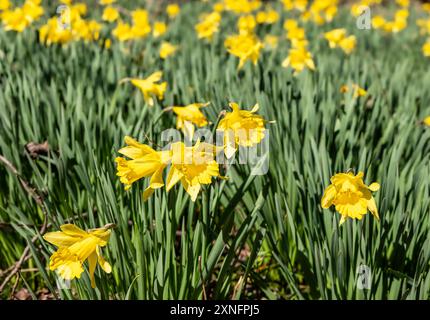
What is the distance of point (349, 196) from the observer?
55.7 inches

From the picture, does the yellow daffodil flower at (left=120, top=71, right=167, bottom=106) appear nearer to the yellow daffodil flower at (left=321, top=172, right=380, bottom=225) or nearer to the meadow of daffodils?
the meadow of daffodils

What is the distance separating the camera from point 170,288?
5.01 ft

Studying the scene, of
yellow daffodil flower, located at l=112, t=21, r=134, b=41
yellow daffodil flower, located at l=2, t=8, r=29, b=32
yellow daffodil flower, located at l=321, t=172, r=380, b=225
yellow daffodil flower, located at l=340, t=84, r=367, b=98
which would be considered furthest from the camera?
yellow daffodil flower, located at l=112, t=21, r=134, b=41

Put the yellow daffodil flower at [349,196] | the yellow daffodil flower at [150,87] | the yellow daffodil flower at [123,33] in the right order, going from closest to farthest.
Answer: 1. the yellow daffodil flower at [349,196]
2. the yellow daffodil flower at [150,87]
3. the yellow daffodil flower at [123,33]

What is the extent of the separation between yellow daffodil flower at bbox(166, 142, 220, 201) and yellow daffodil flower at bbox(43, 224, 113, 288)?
0.72 ft

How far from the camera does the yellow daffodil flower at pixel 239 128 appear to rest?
1.47 m

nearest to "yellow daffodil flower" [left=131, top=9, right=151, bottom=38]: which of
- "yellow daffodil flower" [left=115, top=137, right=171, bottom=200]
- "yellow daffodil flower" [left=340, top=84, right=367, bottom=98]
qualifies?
"yellow daffodil flower" [left=340, top=84, right=367, bottom=98]

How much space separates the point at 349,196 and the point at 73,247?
0.74 meters

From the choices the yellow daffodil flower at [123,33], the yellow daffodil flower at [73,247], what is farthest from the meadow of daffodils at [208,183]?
the yellow daffodil flower at [123,33]

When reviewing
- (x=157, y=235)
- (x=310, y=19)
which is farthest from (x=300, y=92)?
(x=310, y=19)

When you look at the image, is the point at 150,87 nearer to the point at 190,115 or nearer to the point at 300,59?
the point at 190,115

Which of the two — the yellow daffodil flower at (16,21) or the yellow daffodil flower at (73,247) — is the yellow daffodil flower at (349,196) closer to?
the yellow daffodil flower at (73,247)

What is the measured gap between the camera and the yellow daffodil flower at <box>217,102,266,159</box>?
4.83ft

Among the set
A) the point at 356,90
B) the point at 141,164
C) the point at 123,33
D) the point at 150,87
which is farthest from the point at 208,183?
the point at 123,33
